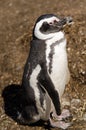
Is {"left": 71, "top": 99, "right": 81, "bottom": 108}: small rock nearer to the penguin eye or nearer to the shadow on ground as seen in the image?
the shadow on ground

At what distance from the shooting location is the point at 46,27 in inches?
167

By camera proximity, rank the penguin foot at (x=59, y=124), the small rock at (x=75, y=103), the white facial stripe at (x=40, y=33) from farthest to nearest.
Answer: the small rock at (x=75, y=103)
the penguin foot at (x=59, y=124)
the white facial stripe at (x=40, y=33)

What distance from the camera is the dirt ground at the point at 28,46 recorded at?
A: 16.2 ft

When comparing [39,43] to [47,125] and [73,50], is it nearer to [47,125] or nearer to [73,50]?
[47,125]

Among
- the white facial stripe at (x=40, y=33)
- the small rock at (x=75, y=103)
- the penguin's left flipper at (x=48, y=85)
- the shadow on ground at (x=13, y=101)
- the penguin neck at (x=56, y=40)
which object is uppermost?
the white facial stripe at (x=40, y=33)

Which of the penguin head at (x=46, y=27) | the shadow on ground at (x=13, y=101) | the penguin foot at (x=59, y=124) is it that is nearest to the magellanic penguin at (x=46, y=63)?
the penguin head at (x=46, y=27)

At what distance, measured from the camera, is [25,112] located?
4.65 metres

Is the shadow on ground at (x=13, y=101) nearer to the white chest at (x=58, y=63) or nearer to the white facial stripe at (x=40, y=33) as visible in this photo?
the white chest at (x=58, y=63)

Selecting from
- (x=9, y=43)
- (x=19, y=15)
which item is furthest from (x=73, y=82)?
(x=19, y=15)

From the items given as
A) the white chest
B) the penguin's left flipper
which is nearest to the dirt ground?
the penguin's left flipper

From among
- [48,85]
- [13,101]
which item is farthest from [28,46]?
[48,85]

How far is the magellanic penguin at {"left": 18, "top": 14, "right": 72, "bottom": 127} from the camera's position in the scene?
4234mm

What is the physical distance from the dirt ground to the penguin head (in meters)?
1.01

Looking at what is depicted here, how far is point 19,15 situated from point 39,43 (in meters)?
2.58
